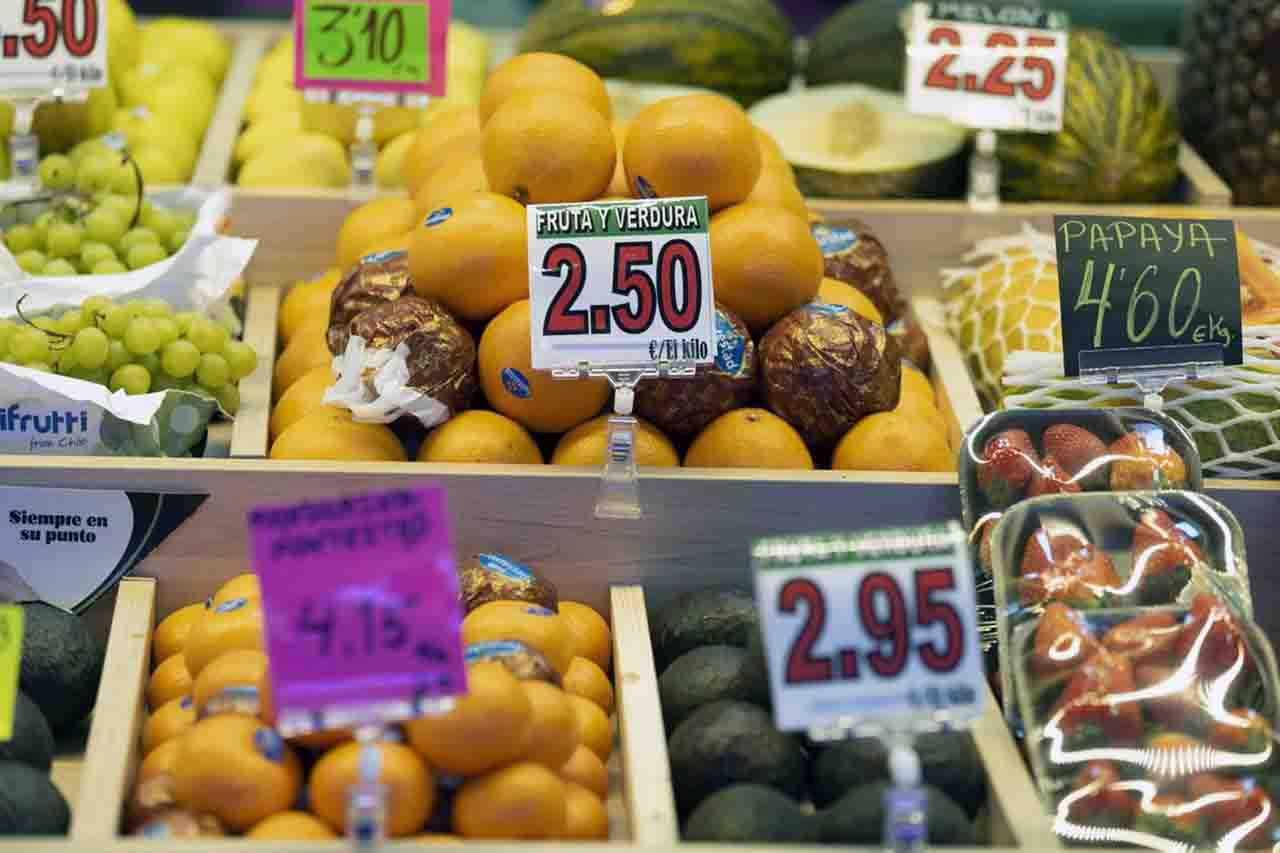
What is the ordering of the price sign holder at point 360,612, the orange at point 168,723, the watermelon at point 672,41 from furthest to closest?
the watermelon at point 672,41, the orange at point 168,723, the price sign holder at point 360,612

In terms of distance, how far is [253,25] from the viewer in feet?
11.2

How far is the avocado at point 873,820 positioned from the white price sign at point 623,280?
54cm

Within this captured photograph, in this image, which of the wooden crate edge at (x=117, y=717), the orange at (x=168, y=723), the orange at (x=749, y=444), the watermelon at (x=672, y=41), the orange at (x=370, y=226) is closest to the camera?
the wooden crate edge at (x=117, y=717)

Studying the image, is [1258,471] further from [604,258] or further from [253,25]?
[253,25]

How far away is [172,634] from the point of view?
5.85 ft

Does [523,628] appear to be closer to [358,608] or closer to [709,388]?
[358,608]

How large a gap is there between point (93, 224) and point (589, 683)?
42.6 inches

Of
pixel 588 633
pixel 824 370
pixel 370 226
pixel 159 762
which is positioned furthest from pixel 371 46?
pixel 159 762

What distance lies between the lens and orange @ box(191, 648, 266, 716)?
147cm

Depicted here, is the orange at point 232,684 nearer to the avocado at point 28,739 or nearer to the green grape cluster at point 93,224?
the avocado at point 28,739

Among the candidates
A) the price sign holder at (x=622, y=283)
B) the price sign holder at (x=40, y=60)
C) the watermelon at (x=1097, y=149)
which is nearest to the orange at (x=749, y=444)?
the price sign holder at (x=622, y=283)

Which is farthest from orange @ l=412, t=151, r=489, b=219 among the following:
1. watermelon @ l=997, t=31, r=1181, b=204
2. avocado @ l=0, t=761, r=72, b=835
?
watermelon @ l=997, t=31, r=1181, b=204

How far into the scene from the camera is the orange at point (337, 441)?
1887 millimetres

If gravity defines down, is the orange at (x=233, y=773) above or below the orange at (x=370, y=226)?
below
